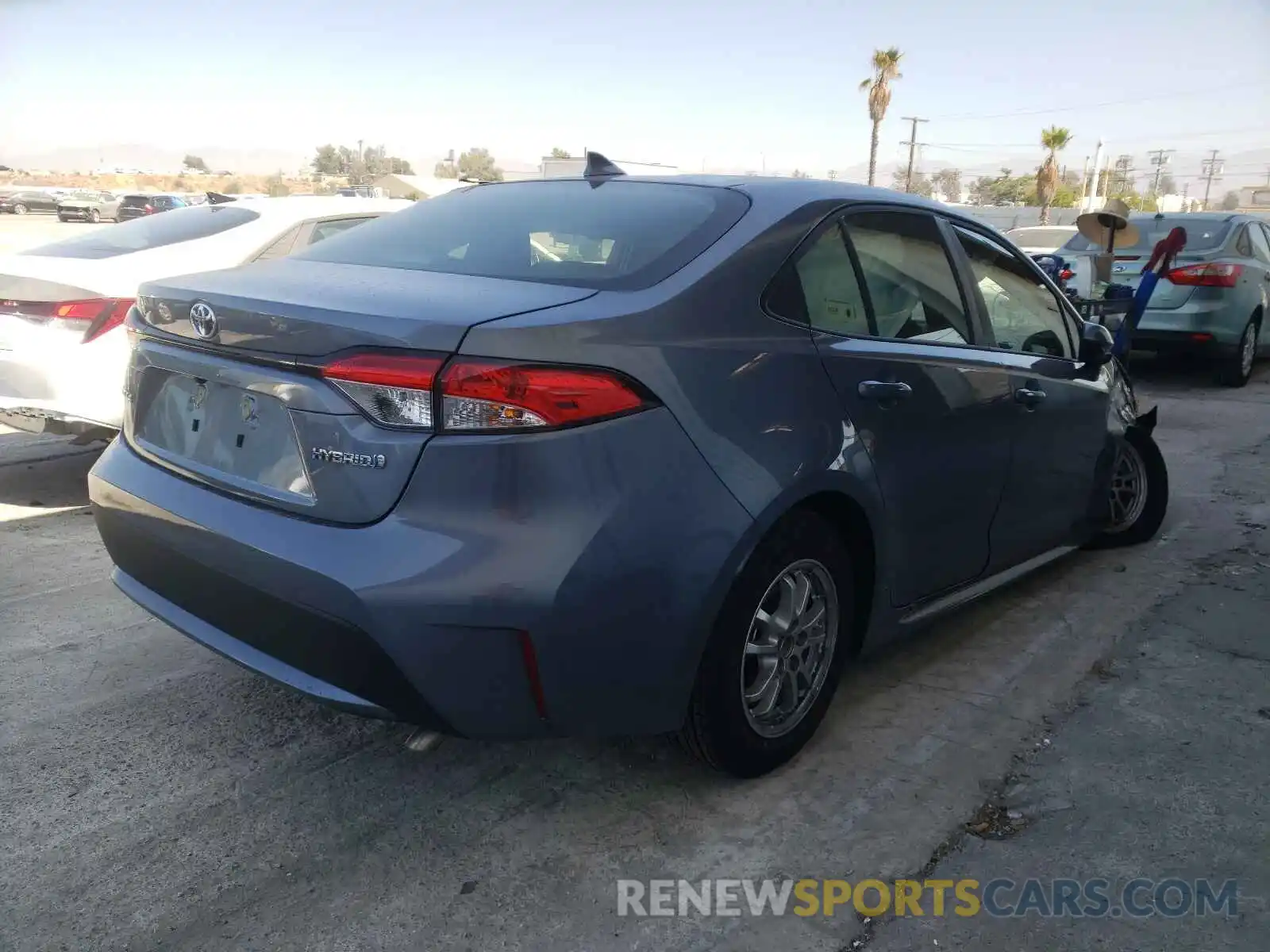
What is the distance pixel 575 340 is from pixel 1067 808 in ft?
5.97

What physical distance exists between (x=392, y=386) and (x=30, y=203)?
52712 mm

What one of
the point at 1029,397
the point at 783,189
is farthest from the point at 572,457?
the point at 1029,397

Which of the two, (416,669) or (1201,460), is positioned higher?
(416,669)

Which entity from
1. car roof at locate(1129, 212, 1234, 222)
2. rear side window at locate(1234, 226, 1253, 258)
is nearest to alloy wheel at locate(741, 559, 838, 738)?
car roof at locate(1129, 212, 1234, 222)

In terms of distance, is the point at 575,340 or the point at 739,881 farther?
the point at 739,881

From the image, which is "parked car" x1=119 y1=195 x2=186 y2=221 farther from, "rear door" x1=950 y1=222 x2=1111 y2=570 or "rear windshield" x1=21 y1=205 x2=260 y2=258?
"rear door" x1=950 y1=222 x2=1111 y2=570

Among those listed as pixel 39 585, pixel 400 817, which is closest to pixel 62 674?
pixel 39 585

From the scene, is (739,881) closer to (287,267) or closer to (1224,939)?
(1224,939)

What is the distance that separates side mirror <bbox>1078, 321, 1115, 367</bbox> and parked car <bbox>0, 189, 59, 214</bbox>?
165ft

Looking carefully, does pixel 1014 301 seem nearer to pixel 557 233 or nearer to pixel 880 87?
pixel 557 233

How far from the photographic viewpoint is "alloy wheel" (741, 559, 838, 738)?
2.69m

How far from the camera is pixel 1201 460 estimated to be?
270 inches

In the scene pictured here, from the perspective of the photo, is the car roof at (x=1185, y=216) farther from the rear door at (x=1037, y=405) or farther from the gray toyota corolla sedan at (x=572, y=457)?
the gray toyota corolla sedan at (x=572, y=457)

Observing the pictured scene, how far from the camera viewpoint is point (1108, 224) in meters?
7.87
